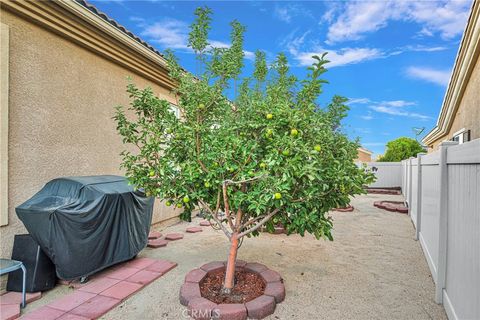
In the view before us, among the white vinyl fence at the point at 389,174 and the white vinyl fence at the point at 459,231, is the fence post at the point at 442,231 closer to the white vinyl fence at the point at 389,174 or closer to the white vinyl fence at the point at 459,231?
the white vinyl fence at the point at 459,231

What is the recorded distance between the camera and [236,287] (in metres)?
3.83

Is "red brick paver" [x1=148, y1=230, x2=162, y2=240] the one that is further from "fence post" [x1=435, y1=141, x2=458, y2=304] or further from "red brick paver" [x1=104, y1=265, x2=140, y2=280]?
"fence post" [x1=435, y1=141, x2=458, y2=304]

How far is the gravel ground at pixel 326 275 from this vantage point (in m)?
3.46

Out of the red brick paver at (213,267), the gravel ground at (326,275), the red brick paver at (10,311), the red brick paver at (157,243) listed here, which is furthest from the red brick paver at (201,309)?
the red brick paver at (157,243)

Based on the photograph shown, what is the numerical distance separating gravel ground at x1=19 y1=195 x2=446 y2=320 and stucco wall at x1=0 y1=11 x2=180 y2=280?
1.75 meters

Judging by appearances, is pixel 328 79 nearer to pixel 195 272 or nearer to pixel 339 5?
pixel 195 272

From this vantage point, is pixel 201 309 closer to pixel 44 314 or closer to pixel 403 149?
pixel 44 314

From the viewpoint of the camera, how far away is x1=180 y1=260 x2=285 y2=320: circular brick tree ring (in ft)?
10.2

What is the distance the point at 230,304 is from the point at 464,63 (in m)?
6.90

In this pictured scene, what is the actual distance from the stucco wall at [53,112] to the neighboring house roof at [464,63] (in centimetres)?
645

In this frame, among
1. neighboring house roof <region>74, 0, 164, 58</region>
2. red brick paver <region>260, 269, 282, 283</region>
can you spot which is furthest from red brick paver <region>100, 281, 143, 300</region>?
neighboring house roof <region>74, 0, 164, 58</region>

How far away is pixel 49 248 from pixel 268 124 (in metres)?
3.25

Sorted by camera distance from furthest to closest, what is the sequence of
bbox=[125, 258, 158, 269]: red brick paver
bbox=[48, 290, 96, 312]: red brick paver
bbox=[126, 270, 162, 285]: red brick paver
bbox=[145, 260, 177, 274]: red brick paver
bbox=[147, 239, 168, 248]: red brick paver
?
bbox=[147, 239, 168, 248]: red brick paver
bbox=[125, 258, 158, 269]: red brick paver
bbox=[145, 260, 177, 274]: red brick paver
bbox=[126, 270, 162, 285]: red brick paver
bbox=[48, 290, 96, 312]: red brick paver

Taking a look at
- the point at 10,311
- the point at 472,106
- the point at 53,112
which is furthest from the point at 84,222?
the point at 472,106
